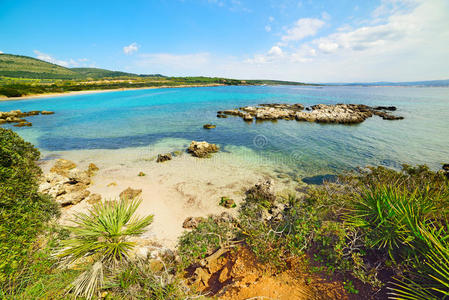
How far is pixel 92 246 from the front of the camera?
5.33m

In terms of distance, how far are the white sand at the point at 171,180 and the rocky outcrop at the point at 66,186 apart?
57 cm

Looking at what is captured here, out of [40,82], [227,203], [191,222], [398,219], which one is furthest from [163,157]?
[40,82]

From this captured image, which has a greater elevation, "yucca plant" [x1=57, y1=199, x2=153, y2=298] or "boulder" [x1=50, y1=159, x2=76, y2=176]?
"yucca plant" [x1=57, y1=199, x2=153, y2=298]

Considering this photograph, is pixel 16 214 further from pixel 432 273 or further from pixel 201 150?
pixel 201 150

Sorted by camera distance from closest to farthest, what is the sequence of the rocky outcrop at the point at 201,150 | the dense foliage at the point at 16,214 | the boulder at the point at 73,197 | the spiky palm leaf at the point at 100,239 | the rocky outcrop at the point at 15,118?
the dense foliage at the point at 16,214, the spiky palm leaf at the point at 100,239, the boulder at the point at 73,197, the rocky outcrop at the point at 201,150, the rocky outcrop at the point at 15,118

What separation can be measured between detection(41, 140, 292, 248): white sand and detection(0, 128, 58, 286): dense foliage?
1745 millimetres

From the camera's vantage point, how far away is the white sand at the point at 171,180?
11000mm

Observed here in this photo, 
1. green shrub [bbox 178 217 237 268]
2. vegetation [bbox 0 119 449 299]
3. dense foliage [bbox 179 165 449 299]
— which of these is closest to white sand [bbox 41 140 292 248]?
green shrub [bbox 178 217 237 268]

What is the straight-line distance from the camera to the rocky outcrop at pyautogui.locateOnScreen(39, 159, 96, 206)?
11328mm

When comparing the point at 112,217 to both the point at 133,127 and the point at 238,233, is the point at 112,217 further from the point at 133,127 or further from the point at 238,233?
the point at 133,127

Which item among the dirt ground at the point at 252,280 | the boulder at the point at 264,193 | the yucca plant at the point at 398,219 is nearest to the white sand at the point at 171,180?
the boulder at the point at 264,193

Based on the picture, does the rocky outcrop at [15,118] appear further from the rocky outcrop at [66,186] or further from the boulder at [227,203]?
the boulder at [227,203]

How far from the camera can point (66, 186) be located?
42.2ft

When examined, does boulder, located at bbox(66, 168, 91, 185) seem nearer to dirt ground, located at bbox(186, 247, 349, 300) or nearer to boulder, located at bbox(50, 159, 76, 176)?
boulder, located at bbox(50, 159, 76, 176)
